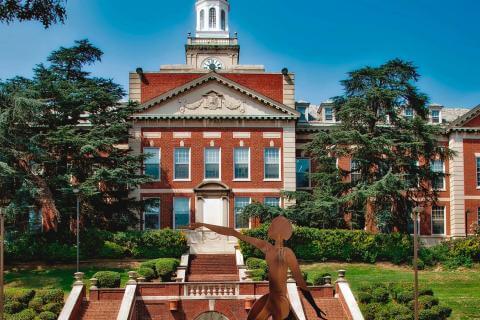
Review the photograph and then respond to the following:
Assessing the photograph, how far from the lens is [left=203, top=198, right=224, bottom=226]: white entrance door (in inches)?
1984

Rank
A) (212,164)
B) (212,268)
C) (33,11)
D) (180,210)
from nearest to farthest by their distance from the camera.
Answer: (33,11) < (212,268) < (180,210) < (212,164)

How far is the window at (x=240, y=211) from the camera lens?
5059cm

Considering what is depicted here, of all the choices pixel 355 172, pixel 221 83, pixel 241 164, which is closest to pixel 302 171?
pixel 355 172

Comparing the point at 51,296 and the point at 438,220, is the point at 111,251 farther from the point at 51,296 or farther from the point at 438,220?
the point at 438,220

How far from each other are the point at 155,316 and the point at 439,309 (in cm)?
1102

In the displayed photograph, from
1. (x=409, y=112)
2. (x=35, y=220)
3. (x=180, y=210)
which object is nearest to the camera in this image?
(x=35, y=220)

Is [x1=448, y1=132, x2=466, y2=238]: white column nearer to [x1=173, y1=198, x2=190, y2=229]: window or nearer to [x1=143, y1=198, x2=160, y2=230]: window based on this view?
[x1=173, y1=198, x2=190, y2=229]: window

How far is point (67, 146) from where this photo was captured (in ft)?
154

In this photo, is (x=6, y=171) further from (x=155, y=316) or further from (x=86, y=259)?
(x=155, y=316)

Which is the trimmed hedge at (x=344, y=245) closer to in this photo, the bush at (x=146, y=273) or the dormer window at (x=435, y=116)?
the bush at (x=146, y=273)

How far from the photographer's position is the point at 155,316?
34906mm

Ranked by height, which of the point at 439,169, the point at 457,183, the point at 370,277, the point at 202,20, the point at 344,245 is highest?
the point at 202,20

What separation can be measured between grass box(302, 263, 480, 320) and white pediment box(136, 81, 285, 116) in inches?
406

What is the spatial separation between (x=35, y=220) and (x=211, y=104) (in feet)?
39.3
